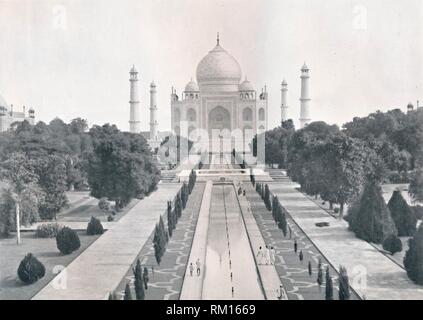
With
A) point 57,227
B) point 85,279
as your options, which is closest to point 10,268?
point 85,279

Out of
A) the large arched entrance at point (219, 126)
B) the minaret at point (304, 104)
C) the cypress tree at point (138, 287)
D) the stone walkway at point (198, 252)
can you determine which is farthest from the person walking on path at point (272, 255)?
the large arched entrance at point (219, 126)

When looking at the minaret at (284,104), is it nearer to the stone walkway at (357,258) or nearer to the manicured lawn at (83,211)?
the manicured lawn at (83,211)

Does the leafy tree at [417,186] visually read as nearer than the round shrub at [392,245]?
No

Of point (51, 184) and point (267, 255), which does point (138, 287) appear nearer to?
point (267, 255)

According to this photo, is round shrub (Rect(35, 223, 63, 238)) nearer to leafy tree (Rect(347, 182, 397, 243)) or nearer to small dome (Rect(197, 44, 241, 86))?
leafy tree (Rect(347, 182, 397, 243))

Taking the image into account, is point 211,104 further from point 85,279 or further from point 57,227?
point 85,279

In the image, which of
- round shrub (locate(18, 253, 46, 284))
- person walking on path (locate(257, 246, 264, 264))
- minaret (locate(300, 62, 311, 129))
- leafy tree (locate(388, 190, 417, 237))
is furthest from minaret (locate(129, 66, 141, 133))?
round shrub (locate(18, 253, 46, 284))

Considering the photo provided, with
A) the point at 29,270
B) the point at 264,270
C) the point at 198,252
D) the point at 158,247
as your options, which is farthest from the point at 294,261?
the point at 29,270
